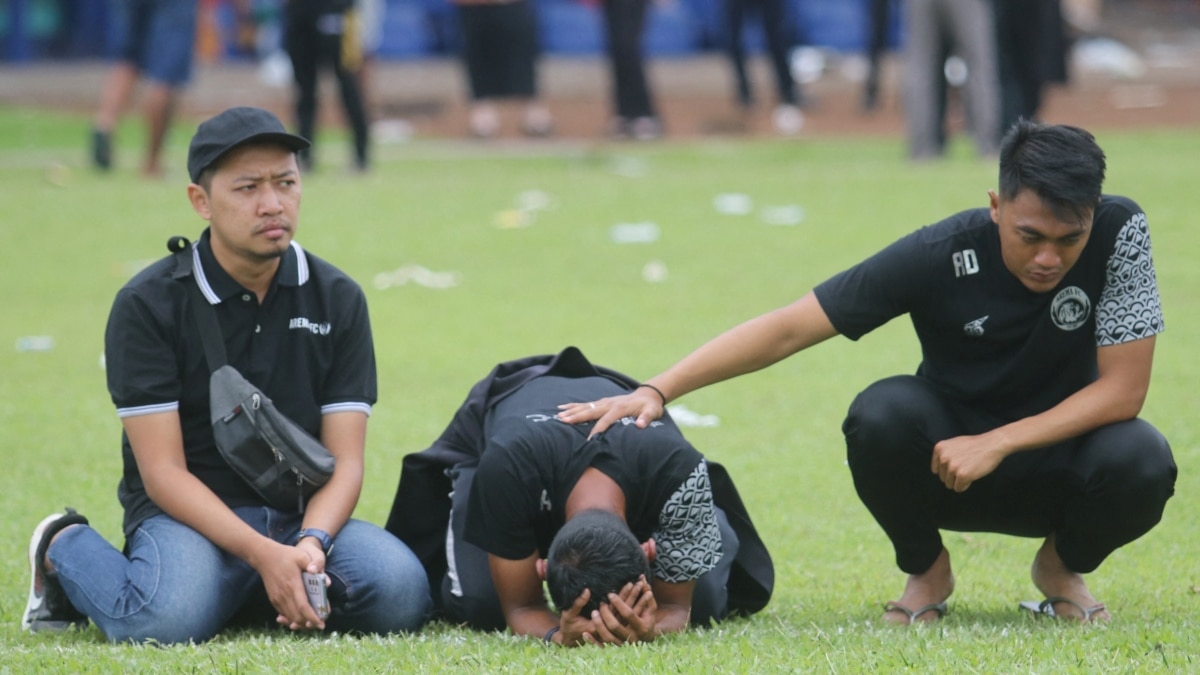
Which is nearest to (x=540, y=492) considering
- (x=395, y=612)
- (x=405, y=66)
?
(x=395, y=612)

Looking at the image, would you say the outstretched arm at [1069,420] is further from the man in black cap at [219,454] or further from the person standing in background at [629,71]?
the person standing in background at [629,71]

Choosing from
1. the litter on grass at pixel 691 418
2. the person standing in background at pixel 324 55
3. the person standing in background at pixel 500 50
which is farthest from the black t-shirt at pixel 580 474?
the person standing in background at pixel 500 50

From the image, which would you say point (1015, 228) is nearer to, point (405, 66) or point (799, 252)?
point (799, 252)

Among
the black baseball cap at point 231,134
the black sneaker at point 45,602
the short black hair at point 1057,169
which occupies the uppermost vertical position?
the black baseball cap at point 231,134

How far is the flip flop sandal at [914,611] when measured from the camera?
4246 mm

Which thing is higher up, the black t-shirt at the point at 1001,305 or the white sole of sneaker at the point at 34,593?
the black t-shirt at the point at 1001,305

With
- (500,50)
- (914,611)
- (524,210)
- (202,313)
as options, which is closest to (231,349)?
(202,313)

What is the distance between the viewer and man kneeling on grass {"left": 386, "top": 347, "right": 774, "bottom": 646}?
3.88 meters

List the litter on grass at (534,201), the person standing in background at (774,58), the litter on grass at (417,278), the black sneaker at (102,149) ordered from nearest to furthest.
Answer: the litter on grass at (417,278), the litter on grass at (534,201), the black sneaker at (102,149), the person standing in background at (774,58)

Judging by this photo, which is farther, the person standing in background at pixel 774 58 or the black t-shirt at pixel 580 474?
the person standing in background at pixel 774 58

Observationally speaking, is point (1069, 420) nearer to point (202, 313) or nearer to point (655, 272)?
point (202, 313)

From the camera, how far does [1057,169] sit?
386cm

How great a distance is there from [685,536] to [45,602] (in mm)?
1602

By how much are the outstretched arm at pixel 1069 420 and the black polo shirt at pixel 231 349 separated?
1498mm
